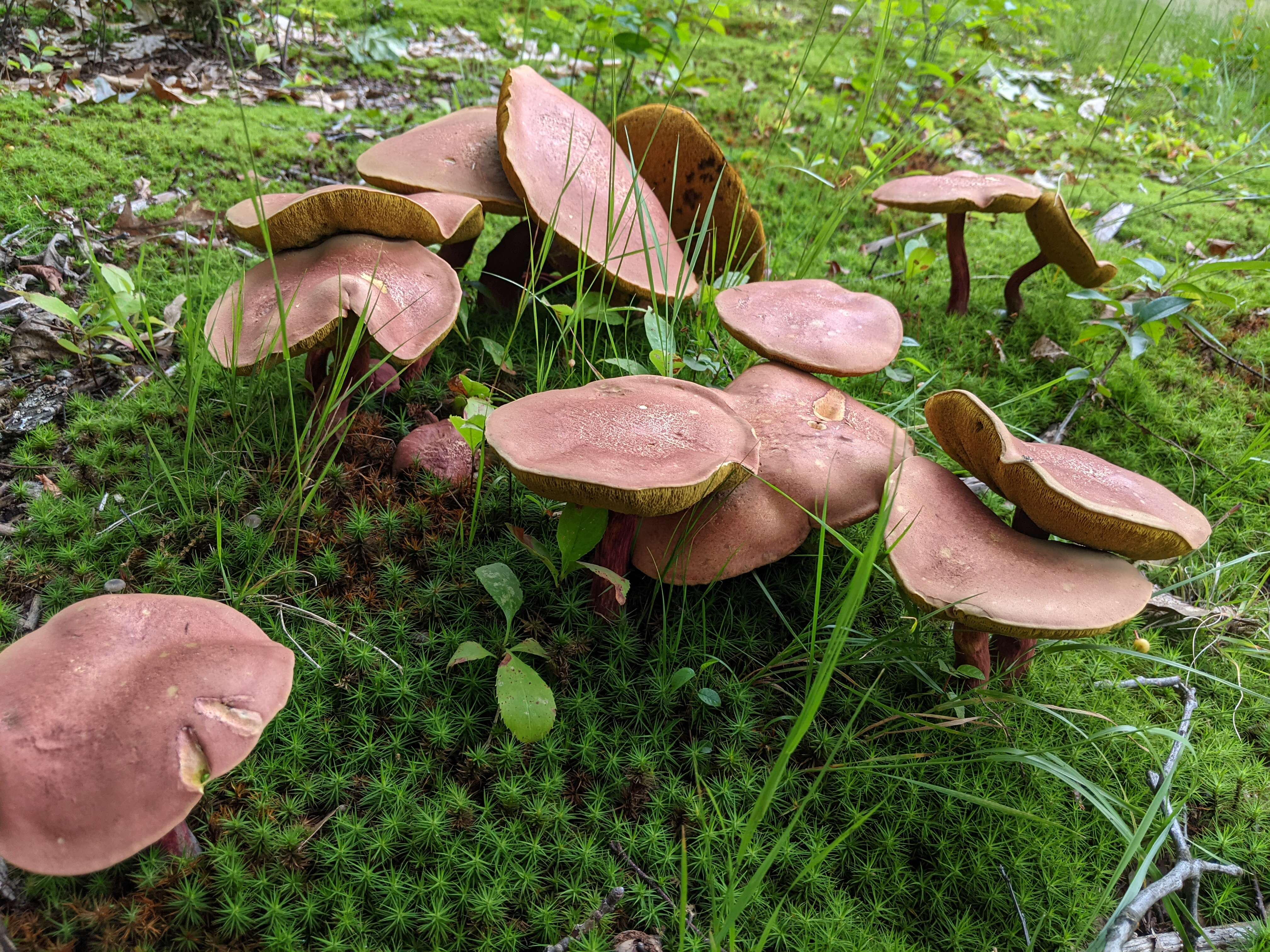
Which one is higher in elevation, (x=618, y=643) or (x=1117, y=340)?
(x=1117, y=340)

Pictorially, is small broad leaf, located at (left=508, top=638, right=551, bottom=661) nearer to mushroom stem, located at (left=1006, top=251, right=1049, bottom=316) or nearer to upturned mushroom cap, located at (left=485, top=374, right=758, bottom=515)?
upturned mushroom cap, located at (left=485, top=374, right=758, bottom=515)

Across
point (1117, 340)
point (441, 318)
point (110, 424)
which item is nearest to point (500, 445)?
point (441, 318)

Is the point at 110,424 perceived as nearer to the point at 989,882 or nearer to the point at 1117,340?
the point at 989,882

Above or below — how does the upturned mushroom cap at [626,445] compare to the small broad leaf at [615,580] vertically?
above

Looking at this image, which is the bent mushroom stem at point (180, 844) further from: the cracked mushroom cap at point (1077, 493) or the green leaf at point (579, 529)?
the cracked mushroom cap at point (1077, 493)

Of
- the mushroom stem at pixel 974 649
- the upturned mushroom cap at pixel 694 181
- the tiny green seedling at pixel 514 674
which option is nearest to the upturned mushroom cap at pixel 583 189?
the upturned mushroom cap at pixel 694 181

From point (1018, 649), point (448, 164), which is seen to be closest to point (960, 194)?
point (1018, 649)
